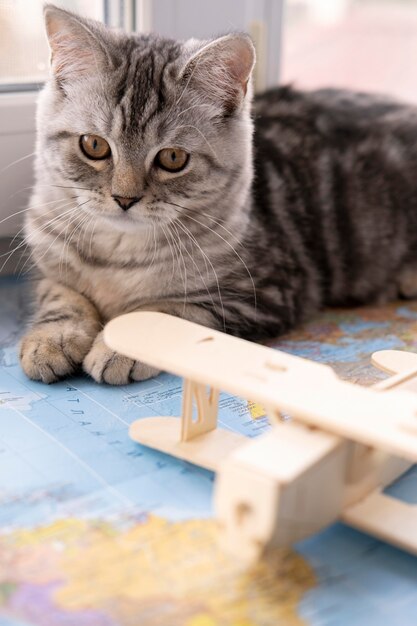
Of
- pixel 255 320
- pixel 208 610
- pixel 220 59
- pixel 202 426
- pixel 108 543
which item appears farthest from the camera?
pixel 255 320

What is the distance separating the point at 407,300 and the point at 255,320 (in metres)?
0.54

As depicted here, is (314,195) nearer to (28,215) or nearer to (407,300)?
(407,300)

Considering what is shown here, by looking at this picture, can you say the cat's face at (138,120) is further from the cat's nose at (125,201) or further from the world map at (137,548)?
the world map at (137,548)

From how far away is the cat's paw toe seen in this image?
145 cm

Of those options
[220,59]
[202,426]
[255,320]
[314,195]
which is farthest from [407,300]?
[202,426]

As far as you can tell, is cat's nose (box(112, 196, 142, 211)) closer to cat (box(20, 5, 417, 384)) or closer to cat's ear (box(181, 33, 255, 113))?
cat (box(20, 5, 417, 384))

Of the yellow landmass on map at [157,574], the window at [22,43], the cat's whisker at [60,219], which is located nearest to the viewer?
the yellow landmass on map at [157,574]

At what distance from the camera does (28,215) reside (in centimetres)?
173

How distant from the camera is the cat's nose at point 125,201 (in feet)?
4.66

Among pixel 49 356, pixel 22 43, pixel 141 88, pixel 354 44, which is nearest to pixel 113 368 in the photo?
pixel 49 356

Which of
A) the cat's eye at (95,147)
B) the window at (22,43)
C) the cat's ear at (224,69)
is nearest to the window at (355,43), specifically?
the window at (22,43)

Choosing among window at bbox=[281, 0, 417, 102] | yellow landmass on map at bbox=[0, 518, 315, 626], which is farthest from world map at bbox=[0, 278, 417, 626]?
window at bbox=[281, 0, 417, 102]

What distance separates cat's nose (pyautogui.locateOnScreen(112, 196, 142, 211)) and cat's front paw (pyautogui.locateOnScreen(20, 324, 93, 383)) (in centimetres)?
26

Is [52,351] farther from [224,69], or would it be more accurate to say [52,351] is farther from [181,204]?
[224,69]
